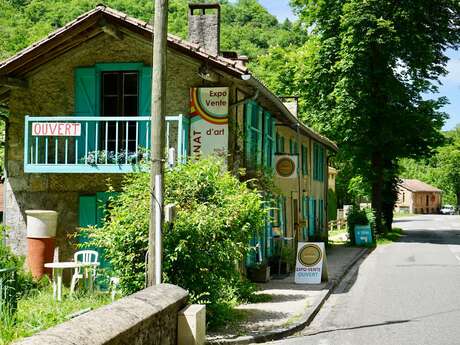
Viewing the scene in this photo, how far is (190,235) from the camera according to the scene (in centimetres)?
991

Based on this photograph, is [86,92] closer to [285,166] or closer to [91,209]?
[91,209]

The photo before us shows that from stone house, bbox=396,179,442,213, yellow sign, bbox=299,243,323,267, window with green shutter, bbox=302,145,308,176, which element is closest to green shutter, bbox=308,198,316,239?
window with green shutter, bbox=302,145,308,176

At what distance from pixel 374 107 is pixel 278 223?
13.9 meters

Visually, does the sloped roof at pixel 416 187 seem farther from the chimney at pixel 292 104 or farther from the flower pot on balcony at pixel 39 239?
the flower pot on balcony at pixel 39 239

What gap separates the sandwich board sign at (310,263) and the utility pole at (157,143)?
7.21 m

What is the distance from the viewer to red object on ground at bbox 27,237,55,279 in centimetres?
1371

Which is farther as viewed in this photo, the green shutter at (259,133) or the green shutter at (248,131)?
the green shutter at (259,133)

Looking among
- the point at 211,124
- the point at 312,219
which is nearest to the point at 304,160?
the point at 312,219

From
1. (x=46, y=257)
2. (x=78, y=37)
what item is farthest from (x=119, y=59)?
(x=46, y=257)

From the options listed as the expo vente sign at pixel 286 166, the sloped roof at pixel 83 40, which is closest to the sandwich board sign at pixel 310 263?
the expo vente sign at pixel 286 166

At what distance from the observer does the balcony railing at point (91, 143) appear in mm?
13539

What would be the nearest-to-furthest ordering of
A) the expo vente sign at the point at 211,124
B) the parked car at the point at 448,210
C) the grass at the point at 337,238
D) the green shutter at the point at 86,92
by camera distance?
the expo vente sign at the point at 211,124 < the green shutter at the point at 86,92 < the grass at the point at 337,238 < the parked car at the point at 448,210

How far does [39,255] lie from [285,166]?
6.85 metres

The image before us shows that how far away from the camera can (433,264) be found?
70.5ft
